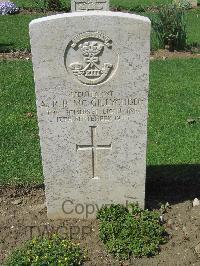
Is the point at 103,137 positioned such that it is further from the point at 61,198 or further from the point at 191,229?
the point at 191,229

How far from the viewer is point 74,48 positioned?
4438 millimetres

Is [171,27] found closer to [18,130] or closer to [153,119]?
[153,119]

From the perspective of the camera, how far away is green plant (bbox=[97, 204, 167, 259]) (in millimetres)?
4652

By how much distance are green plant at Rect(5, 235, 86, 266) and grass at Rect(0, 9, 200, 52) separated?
8.41 m

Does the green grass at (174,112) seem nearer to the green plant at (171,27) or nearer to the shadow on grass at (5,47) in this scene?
the green plant at (171,27)

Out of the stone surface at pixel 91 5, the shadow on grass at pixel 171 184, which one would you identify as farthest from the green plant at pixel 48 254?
the stone surface at pixel 91 5

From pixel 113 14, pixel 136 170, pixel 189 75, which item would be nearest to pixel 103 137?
pixel 136 170

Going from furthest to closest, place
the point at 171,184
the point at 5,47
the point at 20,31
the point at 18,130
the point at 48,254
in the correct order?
the point at 20,31, the point at 5,47, the point at 18,130, the point at 171,184, the point at 48,254

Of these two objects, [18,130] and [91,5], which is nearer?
[18,130]

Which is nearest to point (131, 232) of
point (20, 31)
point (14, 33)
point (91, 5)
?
point (91, 5)

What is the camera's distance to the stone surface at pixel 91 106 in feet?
14.3

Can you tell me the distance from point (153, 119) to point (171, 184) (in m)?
2.19

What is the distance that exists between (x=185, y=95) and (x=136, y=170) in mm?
4448

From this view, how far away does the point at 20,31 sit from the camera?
14.6 metres
